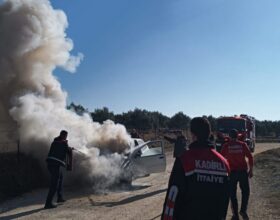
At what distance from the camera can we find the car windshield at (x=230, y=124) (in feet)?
97.5

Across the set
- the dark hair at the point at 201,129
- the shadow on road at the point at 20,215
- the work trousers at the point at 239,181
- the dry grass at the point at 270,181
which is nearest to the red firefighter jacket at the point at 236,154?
the work trousers at the point at 239,181

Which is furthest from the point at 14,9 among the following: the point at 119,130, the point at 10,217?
the point at 10,217

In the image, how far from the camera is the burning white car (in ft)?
49.3

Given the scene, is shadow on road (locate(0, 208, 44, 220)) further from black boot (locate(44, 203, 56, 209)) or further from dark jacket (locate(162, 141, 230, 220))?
dark jacket (locate(162, 141, 230, 220))

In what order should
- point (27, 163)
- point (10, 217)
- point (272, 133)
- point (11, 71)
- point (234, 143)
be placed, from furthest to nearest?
point (272, 133) → point (11, 71) → point (27, 163) → point (10, 217) → point (234, 143)

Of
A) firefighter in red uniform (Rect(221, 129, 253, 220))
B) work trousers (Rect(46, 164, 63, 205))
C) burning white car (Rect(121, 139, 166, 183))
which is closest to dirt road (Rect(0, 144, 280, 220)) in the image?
work trousers (Rect(46, 164, 63, 205))

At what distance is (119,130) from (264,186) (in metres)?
6.31

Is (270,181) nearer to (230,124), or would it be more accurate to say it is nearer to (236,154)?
(236,154)

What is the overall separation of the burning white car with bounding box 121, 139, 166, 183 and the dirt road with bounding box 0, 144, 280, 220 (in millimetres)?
574

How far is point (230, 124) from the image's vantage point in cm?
2978

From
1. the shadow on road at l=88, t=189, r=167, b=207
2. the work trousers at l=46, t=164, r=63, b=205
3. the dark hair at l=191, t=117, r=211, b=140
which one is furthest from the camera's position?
the shadow on road at l=88, t=189, r=167, b=207

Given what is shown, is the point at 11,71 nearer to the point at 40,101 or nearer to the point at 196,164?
the point at 40,101

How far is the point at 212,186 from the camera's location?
3775mm

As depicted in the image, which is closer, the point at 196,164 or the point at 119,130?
the point at 196,164
